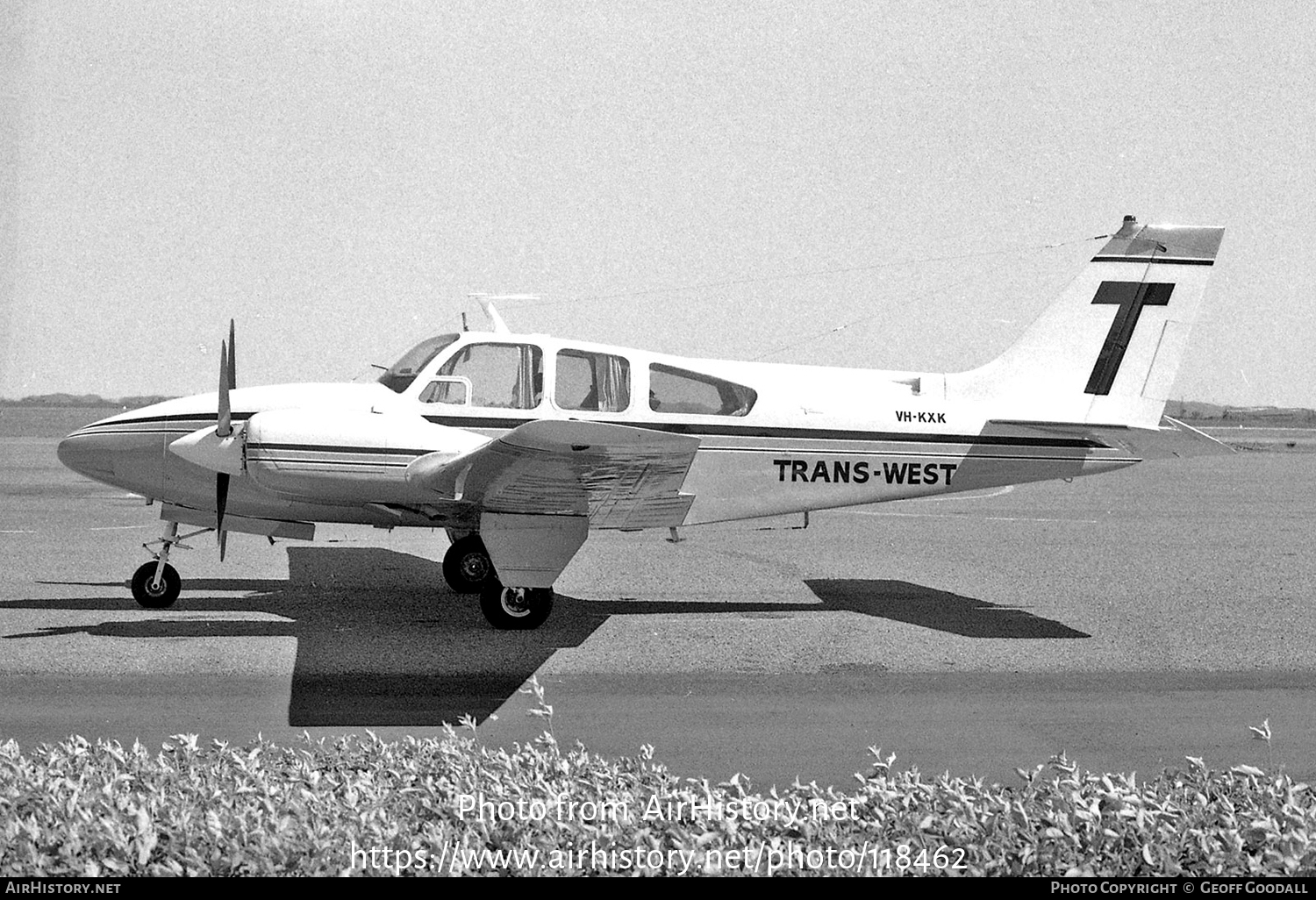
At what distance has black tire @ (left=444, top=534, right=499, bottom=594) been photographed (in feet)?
40.0

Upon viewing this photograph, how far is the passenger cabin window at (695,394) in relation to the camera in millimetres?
11344

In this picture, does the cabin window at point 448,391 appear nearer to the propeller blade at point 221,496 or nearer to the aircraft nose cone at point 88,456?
the propeller blade at point 221,496

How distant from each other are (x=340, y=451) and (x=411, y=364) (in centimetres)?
156

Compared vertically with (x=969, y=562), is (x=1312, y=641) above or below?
above

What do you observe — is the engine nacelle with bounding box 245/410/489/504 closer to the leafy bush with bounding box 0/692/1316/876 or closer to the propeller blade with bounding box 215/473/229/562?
the propeller blade with bounding box 215/473/229/562

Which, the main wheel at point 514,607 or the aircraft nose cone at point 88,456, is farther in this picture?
the aircraft nose cone at point 88,456

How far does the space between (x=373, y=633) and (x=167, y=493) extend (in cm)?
249

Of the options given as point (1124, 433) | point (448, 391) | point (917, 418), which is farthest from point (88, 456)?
point (1124, 433)

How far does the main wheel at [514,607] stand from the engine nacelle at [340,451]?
1059 mm

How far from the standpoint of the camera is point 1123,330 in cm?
1202

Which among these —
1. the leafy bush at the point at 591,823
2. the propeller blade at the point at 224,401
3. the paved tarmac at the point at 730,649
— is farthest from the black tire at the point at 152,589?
the leafy bush at the point at 591,823
